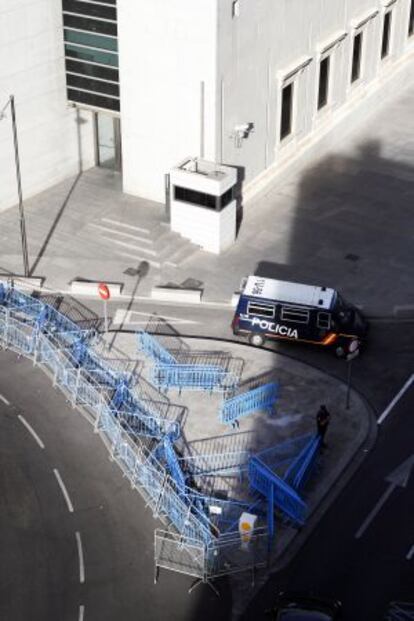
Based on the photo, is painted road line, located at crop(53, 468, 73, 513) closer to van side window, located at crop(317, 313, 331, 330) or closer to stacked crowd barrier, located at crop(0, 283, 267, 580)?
stacked crowd barrier, located at crop(0, 283, 267, 580)

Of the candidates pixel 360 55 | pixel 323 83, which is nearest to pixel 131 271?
pixel 323 83

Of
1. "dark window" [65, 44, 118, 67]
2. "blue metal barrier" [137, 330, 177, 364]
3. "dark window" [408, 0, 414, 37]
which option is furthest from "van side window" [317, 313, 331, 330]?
"dark window" [408, 0, 414, 37]

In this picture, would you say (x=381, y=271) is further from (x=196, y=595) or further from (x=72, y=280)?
(x=196, y=595)

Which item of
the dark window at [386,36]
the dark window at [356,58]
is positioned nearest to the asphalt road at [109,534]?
the dark window at [356,58]

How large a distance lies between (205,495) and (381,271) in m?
16.5

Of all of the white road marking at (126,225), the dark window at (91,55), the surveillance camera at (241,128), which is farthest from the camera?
the dark window at (91,55)

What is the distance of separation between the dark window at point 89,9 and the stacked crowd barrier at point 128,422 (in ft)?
46.1

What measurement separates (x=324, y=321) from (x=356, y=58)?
968 inches

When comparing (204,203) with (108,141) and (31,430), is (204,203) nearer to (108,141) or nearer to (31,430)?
(108,141)

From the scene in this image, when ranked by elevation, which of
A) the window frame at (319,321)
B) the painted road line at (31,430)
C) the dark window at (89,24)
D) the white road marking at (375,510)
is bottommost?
the white road marking at (375,510)

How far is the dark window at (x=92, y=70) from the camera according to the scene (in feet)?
167

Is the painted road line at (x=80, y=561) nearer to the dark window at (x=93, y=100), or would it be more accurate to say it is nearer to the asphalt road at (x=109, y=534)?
the asphalt road at (x=109, y=534)

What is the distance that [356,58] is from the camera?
59.8 meters

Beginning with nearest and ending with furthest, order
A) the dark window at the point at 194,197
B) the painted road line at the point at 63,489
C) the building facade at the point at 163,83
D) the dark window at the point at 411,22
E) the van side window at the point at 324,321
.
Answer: the painted road line at the point at 63,489 → the van side window at the point at 324,321 → the building facade at the point at 163,83 → the dark window at the point at 194,197 → the dark window at the point at 411,22
